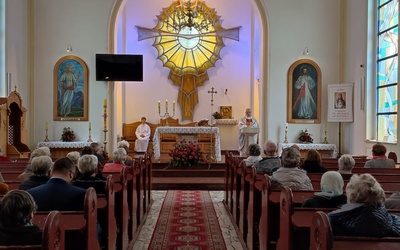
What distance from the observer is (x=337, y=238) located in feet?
7.41

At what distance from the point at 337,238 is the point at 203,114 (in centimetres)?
1469

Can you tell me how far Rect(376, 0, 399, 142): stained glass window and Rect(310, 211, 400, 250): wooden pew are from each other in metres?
8.32

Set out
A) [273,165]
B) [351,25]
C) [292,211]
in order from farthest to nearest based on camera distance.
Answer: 1. [351,25]
2. [273,165]
3. [292,211]

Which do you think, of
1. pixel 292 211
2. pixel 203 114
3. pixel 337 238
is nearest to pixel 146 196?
pixel 292 211

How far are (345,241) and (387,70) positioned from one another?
31.1 ft

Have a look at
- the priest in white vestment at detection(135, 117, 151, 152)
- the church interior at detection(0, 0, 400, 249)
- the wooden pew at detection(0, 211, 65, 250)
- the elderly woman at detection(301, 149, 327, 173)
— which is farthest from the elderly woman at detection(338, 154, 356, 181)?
the priest in white vestment at detection(135, 117, 151, 152)

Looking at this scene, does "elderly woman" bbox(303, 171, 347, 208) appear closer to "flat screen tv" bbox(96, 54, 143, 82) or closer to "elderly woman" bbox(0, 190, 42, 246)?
"elderly woman" bbox(0, 190, 42, 246)

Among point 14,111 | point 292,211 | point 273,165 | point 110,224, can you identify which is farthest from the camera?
point 14,111

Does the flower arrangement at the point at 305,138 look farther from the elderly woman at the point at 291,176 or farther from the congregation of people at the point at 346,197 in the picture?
the elderly woman at the point at 291,176

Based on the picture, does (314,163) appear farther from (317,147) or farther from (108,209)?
(317,147)

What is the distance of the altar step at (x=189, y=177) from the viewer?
9.49 metres

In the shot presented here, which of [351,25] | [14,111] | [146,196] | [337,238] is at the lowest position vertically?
[146,196]

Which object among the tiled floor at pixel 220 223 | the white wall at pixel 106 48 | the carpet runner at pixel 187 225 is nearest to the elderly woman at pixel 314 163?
the tiled floor at pixel 220 223

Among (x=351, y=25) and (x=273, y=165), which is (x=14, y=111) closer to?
(x=273, y=165)
